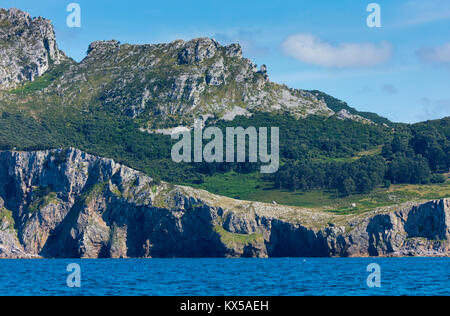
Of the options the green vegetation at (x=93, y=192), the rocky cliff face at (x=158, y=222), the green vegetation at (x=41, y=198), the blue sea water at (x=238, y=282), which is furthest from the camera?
the green vegetation at (x=41, y=198)

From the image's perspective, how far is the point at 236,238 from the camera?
17000cm

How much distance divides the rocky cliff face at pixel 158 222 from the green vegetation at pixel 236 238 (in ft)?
0.84

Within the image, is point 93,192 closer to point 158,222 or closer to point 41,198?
point 41,198

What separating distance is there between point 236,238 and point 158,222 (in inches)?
865

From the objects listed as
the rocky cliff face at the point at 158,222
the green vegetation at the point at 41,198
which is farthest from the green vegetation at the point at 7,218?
the green vegetation at the point at 41,198

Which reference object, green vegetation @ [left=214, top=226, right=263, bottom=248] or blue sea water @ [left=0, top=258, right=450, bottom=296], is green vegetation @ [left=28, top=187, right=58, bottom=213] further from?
blue sea water @ [left=0, top=258, right=450, bottom=296]

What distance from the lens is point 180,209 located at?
580 ft

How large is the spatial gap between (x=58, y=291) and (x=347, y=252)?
10048 cm

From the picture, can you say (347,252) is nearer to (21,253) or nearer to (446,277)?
(446,277)

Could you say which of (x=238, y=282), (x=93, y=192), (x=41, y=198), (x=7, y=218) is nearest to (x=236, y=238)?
(x=93, y=192)

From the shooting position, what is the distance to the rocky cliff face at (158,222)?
164m

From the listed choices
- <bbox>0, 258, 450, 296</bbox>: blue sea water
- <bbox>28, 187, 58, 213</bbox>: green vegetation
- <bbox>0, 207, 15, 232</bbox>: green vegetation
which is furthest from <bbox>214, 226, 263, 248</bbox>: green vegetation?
<bbox>0, 207, 15, 232</bbox>: green vegetation

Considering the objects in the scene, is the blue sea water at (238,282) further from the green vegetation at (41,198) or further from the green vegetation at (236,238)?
the green vegetation at (41,198)
